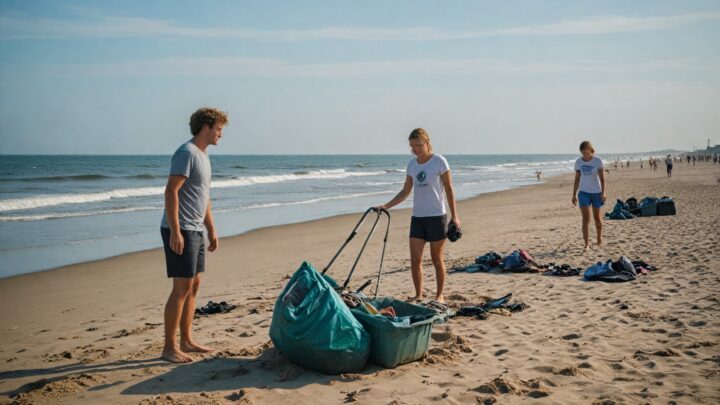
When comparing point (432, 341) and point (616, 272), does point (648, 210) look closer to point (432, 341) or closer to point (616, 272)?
point (616, 272)

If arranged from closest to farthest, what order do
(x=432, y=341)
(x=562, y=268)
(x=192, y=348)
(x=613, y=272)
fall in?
(x=192, y=348)
(x=432, y=341)
(x=613, y=272)
(x=562, y=268)

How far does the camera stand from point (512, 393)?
3.67 meters

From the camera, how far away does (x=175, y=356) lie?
4.35 metres

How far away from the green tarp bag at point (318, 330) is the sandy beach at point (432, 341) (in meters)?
0.14

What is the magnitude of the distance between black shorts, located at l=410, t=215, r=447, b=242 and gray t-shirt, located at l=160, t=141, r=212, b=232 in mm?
2181

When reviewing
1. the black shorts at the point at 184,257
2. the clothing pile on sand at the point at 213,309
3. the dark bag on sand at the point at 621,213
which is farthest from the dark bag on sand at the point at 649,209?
the black shorts at the point at 184,257

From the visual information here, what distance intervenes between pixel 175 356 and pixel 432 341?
216 centimetres

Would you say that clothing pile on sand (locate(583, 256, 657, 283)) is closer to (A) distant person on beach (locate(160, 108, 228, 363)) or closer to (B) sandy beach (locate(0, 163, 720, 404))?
(B) sandy beach (locate(0, 163, 720, 404))

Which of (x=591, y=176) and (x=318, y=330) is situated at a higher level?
(x=591, y=176)

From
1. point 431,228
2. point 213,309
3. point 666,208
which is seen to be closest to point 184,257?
point 213,309

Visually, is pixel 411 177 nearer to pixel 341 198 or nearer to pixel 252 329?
pixel 252 329

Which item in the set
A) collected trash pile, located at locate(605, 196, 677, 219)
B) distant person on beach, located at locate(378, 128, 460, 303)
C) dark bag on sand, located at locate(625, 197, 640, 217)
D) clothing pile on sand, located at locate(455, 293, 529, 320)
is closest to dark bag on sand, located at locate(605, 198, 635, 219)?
collected trash pile, located at locate(605, 196, 677, 219)

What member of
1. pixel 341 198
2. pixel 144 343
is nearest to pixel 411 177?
pixel 144 343

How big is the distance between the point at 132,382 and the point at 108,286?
4546 millimetres
